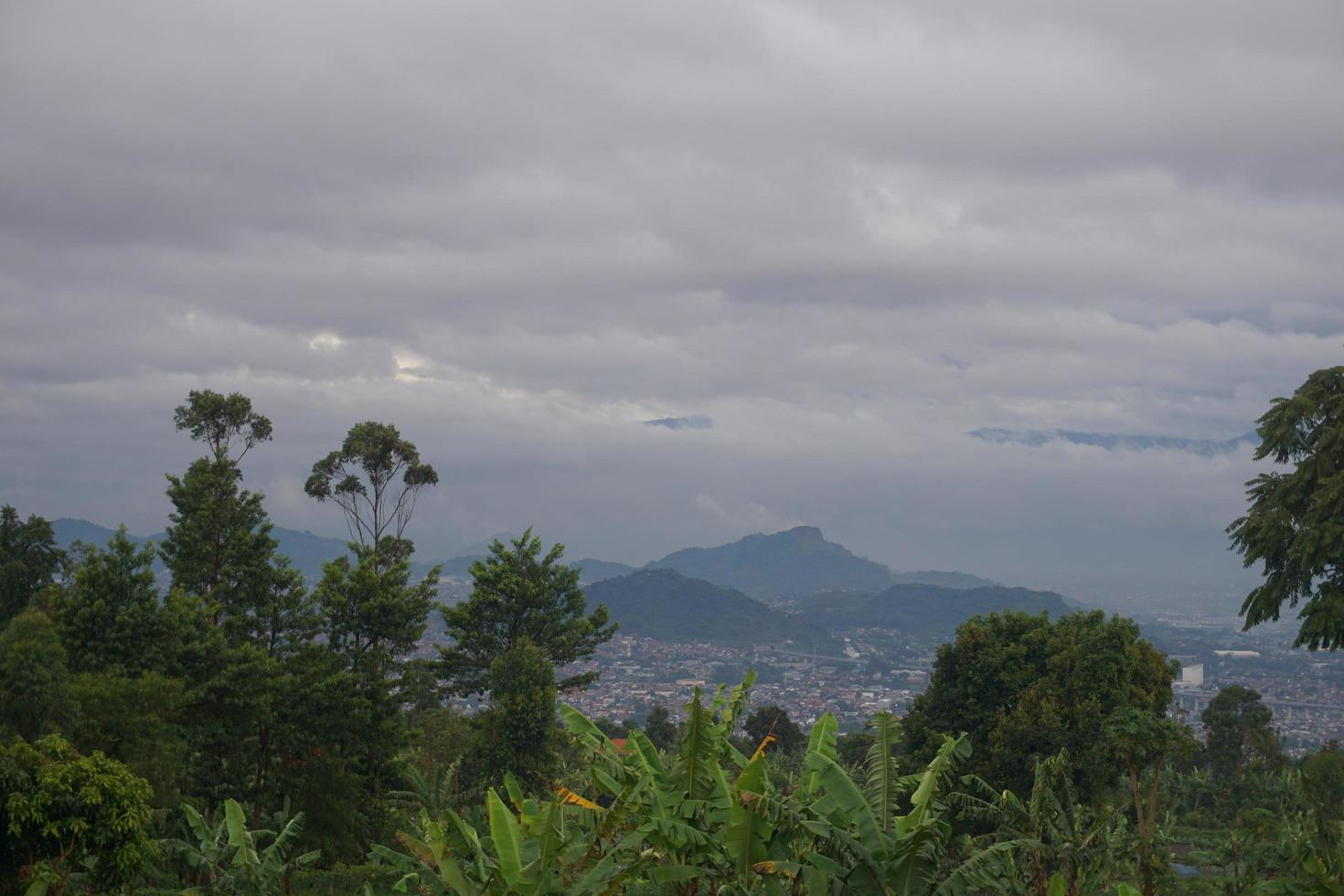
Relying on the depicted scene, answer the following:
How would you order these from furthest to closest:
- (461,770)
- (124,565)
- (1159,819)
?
1. (1159,819)
2. (461,770)
3. (124,565)

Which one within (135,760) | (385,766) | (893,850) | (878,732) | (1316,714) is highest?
(878,732)

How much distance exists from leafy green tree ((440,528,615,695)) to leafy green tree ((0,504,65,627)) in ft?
43.3

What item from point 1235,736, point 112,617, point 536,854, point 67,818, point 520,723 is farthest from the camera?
point 1235,736

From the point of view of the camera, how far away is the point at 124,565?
23438 mm

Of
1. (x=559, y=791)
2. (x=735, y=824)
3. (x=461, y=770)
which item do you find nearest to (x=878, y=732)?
(x=735, y=824)

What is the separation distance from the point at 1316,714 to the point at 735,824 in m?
160

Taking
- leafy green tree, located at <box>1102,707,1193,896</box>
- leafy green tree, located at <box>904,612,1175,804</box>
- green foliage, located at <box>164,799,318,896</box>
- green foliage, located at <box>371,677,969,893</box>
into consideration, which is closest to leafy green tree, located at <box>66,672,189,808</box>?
green foliage, located at <box>164,799,318,896</box>

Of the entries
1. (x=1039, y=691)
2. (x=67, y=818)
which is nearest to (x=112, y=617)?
(x=67, y=818)

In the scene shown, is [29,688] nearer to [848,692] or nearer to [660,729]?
[660,729]

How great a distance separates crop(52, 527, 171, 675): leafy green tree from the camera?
22688 millimetres

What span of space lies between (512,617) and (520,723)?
22.2ft

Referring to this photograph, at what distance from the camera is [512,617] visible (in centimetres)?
3791

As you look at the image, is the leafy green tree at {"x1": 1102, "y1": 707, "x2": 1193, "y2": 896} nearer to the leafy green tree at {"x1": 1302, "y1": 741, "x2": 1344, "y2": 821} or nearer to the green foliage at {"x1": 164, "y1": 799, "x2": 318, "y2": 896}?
the leafy green tree at {"x1": 1302, "y1": 741, "x2": 1344, "y2": 821}

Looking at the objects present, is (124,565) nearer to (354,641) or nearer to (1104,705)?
(354,641)
